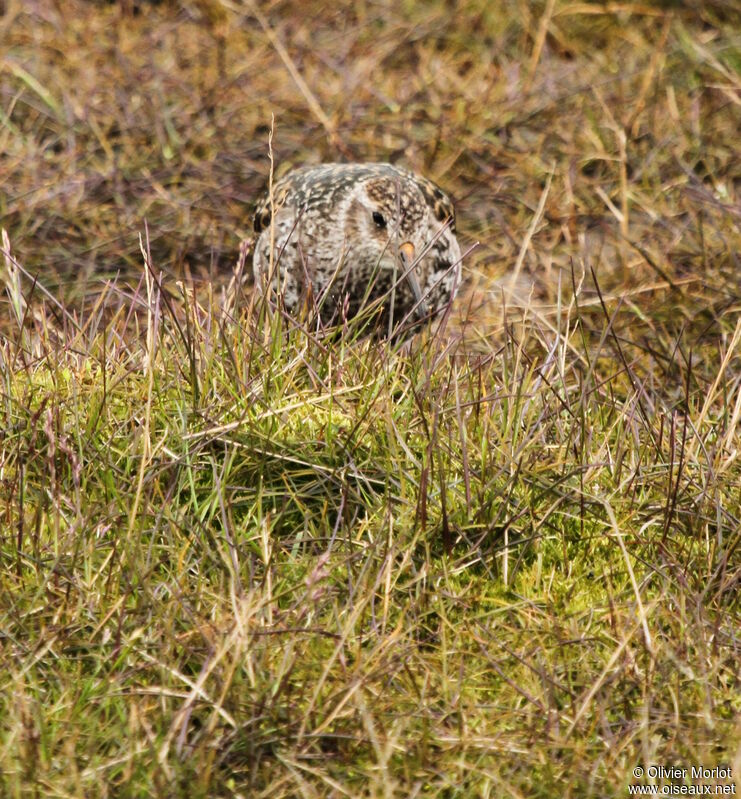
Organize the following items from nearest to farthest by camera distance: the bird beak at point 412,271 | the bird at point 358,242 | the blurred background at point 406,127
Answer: the bird beak at point 412,271 → the bird at point 358,242 → the blurred background at point 406,127

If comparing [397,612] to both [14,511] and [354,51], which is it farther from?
[354,51]

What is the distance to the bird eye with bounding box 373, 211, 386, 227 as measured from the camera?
427cm

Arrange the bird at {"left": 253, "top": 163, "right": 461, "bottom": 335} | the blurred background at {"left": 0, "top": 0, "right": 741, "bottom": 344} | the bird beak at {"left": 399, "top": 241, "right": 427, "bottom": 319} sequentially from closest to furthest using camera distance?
1. the bird beak at {"left": 399, "top": 241, "right": 427, "bottom": 319}
2. the bird at {"left": 253, "top": 163, "right": 461, "bottom": 335}
3. the blurred background at {"left": 0, "top": 0, "right": 741, "bottom": 344}

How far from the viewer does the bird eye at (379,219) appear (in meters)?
4.27

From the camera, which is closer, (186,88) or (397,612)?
(397,612)

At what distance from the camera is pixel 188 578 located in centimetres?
274

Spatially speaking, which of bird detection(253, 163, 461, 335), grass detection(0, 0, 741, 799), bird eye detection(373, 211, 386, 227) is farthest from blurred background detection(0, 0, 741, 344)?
bird eye detection(373, 211, 386, 227)

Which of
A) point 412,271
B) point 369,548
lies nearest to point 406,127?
point 412,271

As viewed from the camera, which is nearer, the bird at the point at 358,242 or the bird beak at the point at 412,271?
the bird beak at the point at 412,271

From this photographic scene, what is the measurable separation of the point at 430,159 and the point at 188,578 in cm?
355

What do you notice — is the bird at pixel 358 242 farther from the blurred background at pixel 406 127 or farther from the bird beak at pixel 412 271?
the blurred background at pixel 406 127

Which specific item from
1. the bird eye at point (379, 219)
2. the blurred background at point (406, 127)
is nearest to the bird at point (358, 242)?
the bird eye at point (379, 219)

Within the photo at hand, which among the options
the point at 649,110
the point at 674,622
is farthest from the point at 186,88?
the point at 674,622

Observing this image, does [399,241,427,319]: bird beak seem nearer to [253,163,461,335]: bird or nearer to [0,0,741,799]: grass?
[253,163,461,335]: bird
